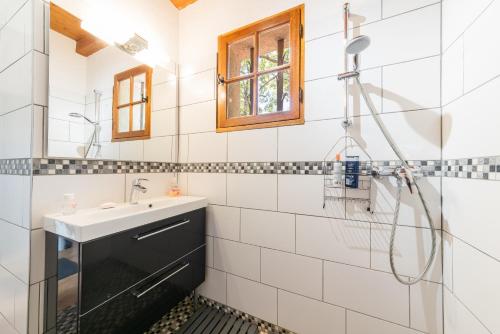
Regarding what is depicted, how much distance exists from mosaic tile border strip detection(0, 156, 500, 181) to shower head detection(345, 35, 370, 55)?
55cm

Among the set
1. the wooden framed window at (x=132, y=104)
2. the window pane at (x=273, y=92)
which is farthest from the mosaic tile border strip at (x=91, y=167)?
the window pane at (x=273, y=92)

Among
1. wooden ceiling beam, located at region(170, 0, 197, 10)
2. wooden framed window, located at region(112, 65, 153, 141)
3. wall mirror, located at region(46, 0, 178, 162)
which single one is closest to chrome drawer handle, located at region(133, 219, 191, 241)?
wall mirror, located at region(46, 0, 178, 162)

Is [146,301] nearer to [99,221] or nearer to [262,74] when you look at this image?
[99,221]

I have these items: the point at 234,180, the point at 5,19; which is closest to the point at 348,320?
the point at 234,180

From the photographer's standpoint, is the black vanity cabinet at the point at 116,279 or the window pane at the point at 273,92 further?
the window pane at the point at 273,92

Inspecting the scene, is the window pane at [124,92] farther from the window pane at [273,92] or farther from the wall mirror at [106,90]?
the window pane at [273,92]

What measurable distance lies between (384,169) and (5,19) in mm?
2190

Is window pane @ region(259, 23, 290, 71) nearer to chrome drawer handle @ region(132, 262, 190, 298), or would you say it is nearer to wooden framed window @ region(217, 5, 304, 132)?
wooden framed window @ region(217, 5, 304, 132)

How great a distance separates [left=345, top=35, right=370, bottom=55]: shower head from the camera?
0.84 m

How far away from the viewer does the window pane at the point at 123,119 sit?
1.32 metres

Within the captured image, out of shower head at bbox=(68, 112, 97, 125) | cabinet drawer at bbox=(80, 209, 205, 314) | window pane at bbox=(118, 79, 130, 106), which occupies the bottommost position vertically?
cabinet drawer at bbox=(80, 209, 205, 314)

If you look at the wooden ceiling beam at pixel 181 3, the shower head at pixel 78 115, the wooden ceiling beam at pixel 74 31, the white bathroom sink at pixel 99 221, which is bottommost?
the white bathroom sink at pixel 99 221

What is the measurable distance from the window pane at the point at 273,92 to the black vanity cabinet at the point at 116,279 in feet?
3.16

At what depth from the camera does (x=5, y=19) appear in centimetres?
108
